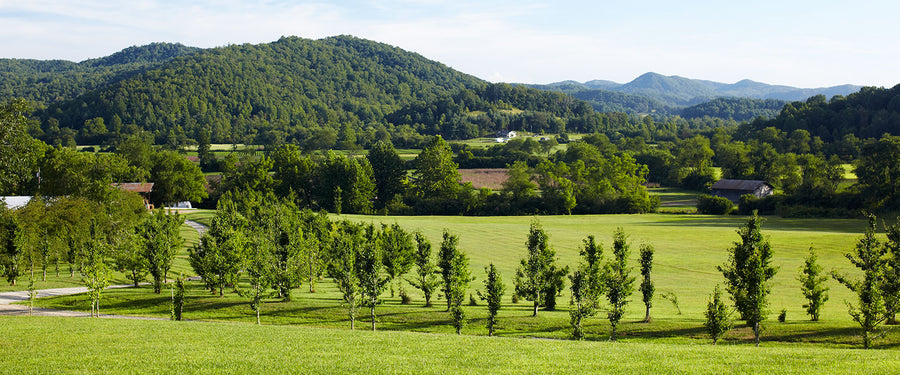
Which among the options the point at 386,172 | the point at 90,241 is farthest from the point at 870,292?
the point at 386,172

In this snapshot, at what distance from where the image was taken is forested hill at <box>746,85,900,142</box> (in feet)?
454

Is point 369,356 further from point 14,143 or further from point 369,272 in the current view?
point 14,143

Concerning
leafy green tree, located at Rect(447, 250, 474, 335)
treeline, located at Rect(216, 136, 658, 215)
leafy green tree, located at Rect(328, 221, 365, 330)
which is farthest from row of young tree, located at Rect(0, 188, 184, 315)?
treeline, located at Rect(216, 136, 658, 215)

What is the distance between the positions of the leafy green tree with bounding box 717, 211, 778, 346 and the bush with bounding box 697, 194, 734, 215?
70.1m

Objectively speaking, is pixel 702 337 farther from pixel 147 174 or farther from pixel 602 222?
pixel 147 174

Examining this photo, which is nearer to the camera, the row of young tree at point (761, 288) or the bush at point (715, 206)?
the row of young tree at point (761, 288)

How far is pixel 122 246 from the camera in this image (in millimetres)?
46812

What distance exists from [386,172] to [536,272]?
2982 inches

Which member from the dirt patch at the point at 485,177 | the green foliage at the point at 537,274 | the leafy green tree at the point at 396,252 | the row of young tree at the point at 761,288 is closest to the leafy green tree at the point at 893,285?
the row of young tree at the point at 761,288

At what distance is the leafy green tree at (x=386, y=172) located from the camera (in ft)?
341

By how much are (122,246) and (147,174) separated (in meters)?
57.4

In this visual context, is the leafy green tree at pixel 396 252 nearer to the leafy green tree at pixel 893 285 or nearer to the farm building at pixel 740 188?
the leafy green tree at pixel 893 285

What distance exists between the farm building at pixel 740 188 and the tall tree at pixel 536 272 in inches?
3327

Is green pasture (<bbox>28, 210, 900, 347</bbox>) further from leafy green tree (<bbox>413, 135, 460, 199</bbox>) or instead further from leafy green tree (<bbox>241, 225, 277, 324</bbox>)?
leafy green tree (<bbox>413, 135, 460, 199</bbox>)
